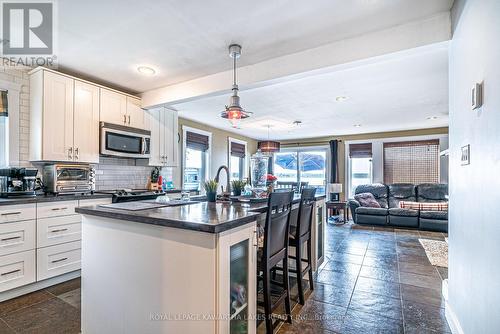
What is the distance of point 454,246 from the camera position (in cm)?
198

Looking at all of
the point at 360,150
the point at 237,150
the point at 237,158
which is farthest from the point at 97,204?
the point at 360,150

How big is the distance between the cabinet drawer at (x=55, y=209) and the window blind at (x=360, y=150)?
265 inches

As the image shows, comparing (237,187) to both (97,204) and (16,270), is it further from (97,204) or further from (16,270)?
(16,270)

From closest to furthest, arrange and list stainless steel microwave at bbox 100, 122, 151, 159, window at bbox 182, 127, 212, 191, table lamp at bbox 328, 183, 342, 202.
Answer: stainless steel microwave at bbox 100, 122, 151, 159
window at bbox 182, 127, 212, 191
table lamp at bbox 328, 183, 342, 202

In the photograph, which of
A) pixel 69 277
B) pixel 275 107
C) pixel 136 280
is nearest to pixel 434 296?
pixel 136 280

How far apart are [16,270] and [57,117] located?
5.44 ft

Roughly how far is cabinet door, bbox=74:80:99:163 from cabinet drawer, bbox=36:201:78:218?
2.00 ft

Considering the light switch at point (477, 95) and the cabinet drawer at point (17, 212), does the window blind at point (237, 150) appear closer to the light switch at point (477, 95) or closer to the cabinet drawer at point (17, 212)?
the cabinet drawer at point (17, 212)

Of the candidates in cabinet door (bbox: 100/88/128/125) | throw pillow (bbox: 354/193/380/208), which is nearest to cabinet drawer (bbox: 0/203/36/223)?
cabinet door (bbox: 100/88/128/125)

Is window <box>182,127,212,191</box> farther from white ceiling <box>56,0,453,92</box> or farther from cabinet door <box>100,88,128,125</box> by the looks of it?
white ceiling <box>56,0,453,92</box>

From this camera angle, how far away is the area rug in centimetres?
344

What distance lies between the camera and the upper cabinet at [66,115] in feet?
9.42

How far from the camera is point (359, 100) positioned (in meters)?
4.11

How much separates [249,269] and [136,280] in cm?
69
